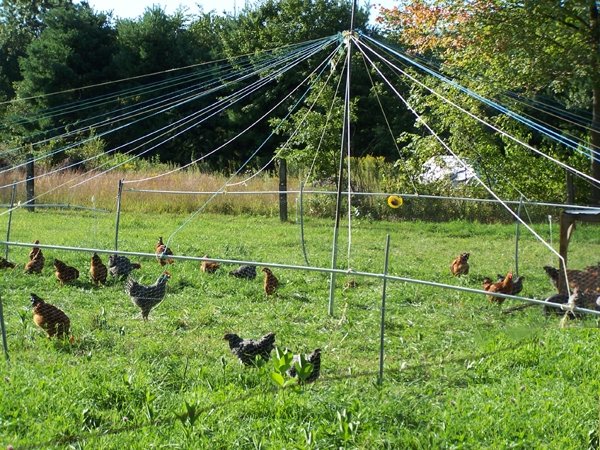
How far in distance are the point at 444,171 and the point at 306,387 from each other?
12922 millimetres

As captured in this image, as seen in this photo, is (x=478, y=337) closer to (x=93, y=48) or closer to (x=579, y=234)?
(x=579, y=234)

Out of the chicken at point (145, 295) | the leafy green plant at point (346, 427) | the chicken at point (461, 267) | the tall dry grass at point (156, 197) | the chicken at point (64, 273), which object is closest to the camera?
the leafy green plant at point (346, 427)

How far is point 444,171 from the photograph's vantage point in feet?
57.1

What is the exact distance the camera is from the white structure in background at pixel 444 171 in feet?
56.0

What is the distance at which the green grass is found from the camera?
4379mm

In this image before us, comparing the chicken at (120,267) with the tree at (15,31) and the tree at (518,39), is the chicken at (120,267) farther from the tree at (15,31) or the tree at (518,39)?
the tree at (15,31)

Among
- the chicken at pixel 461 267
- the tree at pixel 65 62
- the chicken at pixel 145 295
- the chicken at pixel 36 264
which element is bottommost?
the chicken at pixel 461 267

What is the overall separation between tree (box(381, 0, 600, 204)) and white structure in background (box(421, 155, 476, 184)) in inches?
102

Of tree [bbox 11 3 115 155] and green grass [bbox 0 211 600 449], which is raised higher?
tree [bbox 11 3 115 155]

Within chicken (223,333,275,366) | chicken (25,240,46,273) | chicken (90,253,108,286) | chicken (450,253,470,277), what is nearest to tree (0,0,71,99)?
chicken (25,240,46,273)

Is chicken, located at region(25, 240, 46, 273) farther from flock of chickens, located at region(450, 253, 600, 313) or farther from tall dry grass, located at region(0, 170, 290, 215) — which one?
tall dry grass, located at region(0, 170, 290, 215)

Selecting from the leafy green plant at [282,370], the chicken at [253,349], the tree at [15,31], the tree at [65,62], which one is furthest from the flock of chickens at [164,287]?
the tree at [15,31]

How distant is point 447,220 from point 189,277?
28.4 feet

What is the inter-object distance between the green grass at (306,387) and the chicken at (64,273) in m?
0.14
